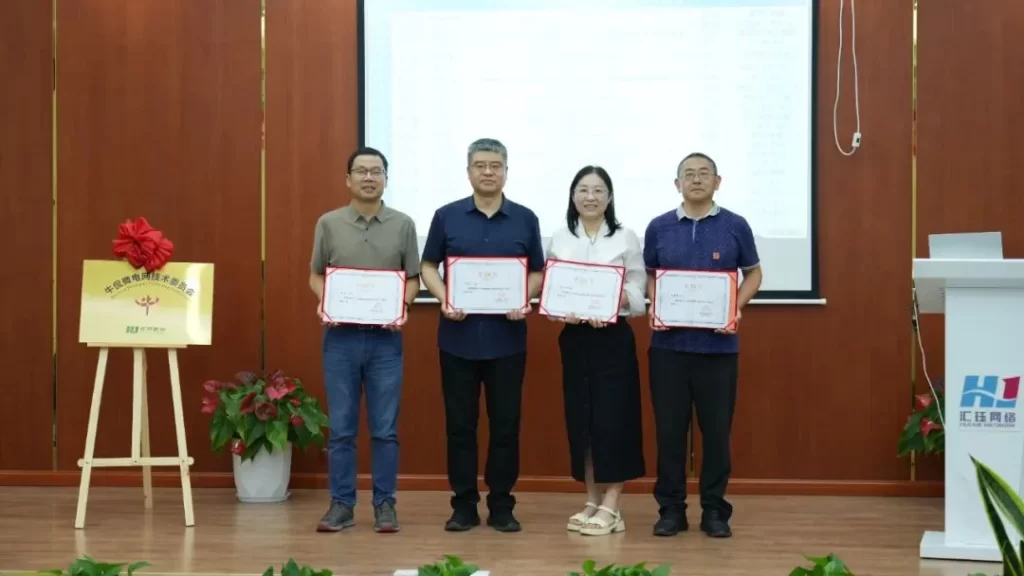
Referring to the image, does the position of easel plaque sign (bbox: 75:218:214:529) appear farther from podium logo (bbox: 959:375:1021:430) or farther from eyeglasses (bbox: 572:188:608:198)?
podium logo (bbox: 959:375:1021:430)

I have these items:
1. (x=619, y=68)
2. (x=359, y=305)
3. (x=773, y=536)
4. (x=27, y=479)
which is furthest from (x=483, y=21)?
(x=27, y=479)

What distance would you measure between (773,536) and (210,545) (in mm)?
2131

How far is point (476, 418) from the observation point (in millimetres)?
4516

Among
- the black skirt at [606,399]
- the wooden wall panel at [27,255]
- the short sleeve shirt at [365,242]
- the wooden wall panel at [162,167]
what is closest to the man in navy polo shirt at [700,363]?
the black skirt at [606,399]

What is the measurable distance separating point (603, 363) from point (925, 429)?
164 cm

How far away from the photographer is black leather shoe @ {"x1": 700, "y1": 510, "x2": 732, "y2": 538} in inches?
173

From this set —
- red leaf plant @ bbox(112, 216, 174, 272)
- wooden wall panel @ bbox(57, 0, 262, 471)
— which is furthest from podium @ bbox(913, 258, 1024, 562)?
wooden wall panel @ bbox(57, 0, 262, 471)

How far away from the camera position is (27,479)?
222 inches

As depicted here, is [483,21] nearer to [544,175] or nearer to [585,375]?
[544,175]

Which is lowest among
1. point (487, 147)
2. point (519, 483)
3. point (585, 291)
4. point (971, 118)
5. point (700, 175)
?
point (519, 483)

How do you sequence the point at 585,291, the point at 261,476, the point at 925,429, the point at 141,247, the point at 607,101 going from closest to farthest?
the point at 585,291
the point at 141,247
the point at 925,429
the point at 261,476
the point at 607,101

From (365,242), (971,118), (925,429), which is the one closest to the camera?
(365,242)

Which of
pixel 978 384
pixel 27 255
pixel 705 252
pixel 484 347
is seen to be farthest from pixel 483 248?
pixel 27 255

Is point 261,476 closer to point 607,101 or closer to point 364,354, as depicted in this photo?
point 364,354
